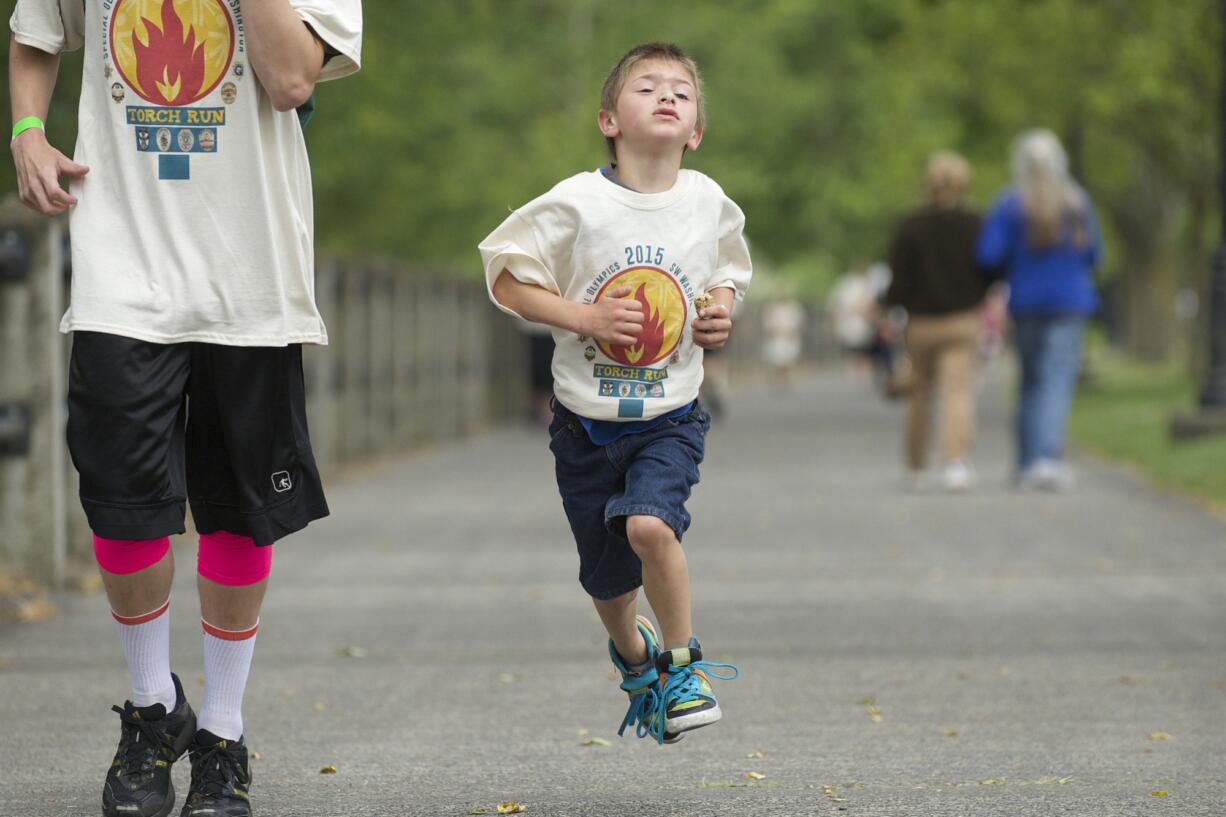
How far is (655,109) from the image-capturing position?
466cm

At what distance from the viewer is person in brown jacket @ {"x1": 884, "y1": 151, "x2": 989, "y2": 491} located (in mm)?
13008

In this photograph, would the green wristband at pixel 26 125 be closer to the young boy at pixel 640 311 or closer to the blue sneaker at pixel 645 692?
the young boy at pixel 640 311

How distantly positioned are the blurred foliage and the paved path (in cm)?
381

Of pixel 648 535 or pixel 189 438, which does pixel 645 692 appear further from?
pixel 189 438

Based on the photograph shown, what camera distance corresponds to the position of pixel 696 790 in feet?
15.7

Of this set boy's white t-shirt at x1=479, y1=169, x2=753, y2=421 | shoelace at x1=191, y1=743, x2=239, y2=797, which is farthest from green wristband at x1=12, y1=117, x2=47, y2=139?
shoelace at x1=191, y1=743, x2=239, y2=797

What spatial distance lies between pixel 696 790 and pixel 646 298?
107 centimetres

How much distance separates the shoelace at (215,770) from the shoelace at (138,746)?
0.28 ft

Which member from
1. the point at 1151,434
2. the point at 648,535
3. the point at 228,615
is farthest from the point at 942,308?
the point at 228,615

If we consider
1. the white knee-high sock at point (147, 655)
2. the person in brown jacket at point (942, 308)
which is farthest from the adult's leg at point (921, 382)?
the white knee-high sock at point (147, 655)

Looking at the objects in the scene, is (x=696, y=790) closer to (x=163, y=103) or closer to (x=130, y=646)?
(x=130, y=646)

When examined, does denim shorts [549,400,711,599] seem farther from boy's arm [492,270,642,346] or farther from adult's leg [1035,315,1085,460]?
adult's leg [1035,315,1085,460]

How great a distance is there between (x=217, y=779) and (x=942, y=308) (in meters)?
9.15

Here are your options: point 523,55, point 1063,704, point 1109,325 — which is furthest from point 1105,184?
point 1109,325
